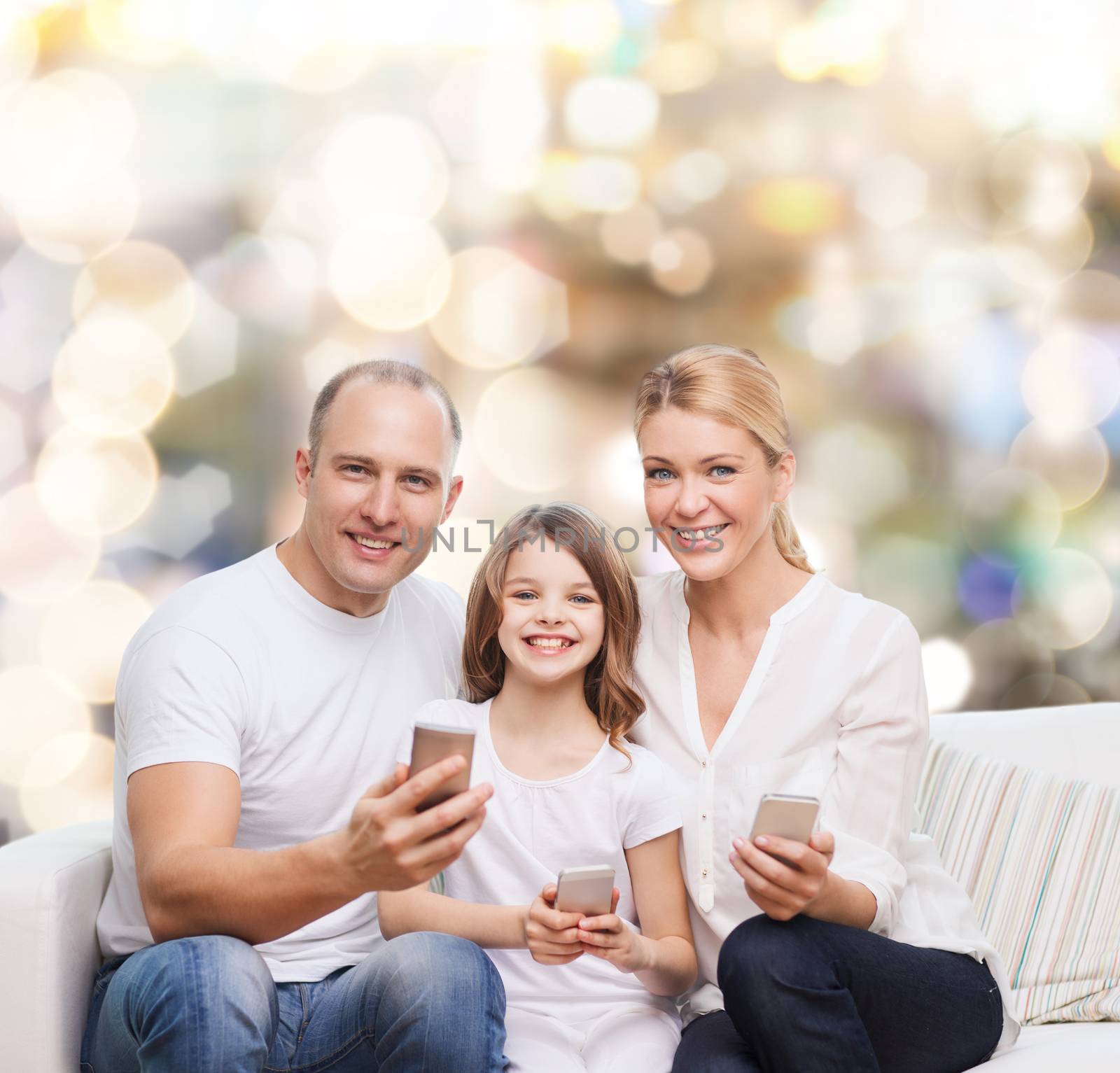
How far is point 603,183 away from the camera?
2342mm

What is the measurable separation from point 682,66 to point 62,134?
1.25m

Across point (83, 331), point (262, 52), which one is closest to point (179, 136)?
point (262, 52)

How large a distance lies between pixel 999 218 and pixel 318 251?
4.70ft

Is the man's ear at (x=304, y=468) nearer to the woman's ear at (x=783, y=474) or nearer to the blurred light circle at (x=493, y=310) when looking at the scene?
the woman's ear at (x=783, y=474)

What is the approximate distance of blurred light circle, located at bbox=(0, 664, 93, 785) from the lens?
7.14ft

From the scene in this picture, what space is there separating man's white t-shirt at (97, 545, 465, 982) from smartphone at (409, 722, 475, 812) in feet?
0.97

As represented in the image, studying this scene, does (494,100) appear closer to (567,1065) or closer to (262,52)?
(262,52)

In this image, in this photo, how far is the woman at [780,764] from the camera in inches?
41.9

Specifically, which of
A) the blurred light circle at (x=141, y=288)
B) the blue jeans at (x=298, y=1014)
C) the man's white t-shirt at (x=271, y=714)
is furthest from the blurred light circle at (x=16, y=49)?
the blue jeans at (x=298, y=1014)

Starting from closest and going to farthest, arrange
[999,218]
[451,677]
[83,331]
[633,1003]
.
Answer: [633,1003], [451,677], [83,331], [999,218]

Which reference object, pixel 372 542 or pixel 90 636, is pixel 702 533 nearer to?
pixel 372 542

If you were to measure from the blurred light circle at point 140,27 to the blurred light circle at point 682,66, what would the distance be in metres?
0.94

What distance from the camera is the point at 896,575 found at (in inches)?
95.0

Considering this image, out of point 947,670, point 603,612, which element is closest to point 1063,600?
point 947,670
